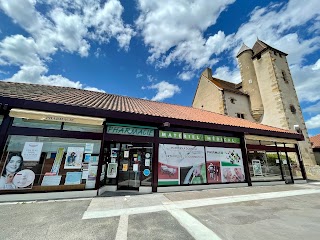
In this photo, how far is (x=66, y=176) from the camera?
21.3 feet

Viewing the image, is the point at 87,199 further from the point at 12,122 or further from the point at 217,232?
the point at 217,232

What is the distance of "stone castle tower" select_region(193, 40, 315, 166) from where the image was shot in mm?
18531

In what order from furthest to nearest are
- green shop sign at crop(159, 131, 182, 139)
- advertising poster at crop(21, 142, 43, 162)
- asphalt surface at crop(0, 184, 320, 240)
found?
green shop sign at crop(159, 131, 182, 139)
advertising poster at crop(21, 142, 43, 162)
asphalt surface at crop(0, 184, 320, 240)

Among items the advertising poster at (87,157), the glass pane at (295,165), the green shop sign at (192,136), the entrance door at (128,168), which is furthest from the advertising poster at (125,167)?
the glass pane at (295,165)

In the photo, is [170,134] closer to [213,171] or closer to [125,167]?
[125,167]

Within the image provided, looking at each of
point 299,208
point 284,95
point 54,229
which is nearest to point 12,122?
point 54,229

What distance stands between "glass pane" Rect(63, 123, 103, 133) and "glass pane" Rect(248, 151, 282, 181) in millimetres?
9604

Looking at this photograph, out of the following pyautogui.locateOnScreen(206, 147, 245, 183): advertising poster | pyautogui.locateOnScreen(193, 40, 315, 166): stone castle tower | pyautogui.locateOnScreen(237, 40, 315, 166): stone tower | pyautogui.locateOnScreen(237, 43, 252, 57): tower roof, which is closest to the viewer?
pyautogui.locateOnScreen(206, 147, 245, 183): advertising poster

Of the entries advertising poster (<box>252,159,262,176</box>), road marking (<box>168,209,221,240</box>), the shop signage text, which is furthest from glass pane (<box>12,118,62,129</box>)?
advertising poster (<box>252,159,262,176</box>)

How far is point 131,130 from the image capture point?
7.82 m

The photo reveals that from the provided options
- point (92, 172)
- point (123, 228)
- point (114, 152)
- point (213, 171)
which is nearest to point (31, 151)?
point (92, 172)

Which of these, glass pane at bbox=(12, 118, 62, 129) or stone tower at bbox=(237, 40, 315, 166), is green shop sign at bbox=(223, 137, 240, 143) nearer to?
glass pane at bbox=(12, 118, 62, 129)

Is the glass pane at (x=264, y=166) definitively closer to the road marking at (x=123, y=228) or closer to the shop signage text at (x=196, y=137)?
the shop signage text at (x=196, y=137)

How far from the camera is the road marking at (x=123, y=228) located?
339cm
